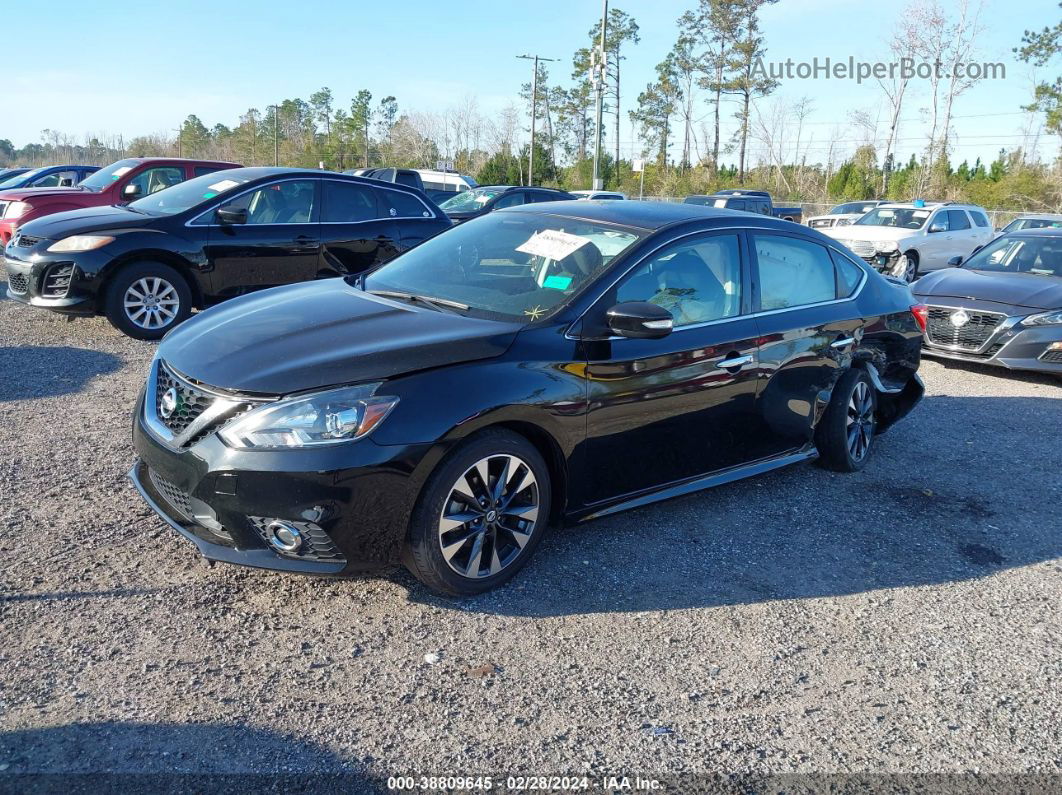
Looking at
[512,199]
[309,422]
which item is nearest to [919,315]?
[309,422]

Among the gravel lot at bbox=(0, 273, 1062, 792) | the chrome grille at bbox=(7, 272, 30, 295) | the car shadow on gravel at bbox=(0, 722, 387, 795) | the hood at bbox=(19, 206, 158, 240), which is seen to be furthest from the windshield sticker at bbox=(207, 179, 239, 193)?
the car shadow on gravel at bbox=(0, 722, 387, 795)

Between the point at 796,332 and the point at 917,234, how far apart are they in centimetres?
1394

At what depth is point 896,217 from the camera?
17984 millimetres

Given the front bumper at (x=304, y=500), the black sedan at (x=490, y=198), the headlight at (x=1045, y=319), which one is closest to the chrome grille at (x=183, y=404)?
the front bumper at (x=304, y=500)

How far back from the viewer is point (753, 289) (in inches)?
185

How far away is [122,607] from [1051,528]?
487 cm

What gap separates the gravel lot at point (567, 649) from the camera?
8.88 ft

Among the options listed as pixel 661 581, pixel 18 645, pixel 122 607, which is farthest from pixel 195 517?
pixel 661 581

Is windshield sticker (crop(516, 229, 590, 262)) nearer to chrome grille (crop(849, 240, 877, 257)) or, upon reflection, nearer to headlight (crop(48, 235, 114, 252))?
headlight (crop(48, 235, 114, 252))

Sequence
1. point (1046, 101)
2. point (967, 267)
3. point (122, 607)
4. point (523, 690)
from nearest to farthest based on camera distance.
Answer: point (523, 690)
point (122, 607)
point (967, 267)
point (1046, 101)

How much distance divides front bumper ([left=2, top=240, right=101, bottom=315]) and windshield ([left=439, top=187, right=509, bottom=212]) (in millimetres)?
9480

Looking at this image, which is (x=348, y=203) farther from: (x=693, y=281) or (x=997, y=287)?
(x=997, y=287)

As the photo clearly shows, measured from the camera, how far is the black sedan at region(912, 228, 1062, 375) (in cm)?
840

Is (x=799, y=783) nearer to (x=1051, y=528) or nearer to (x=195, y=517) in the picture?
(x=195, y=517)
